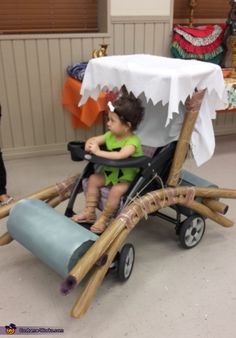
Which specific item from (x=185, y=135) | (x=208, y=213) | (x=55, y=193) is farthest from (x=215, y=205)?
(x=55, y=193)

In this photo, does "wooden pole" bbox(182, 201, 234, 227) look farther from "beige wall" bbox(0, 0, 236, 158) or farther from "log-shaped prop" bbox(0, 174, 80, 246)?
"beige wall" bbox(0, 0, 236, 158)

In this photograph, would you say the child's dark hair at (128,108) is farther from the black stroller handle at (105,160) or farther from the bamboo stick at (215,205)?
the bamboo stick at (215,205)

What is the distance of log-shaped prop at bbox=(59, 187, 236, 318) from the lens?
1232 mm

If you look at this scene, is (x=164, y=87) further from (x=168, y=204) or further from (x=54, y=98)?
(x=54, y=98)

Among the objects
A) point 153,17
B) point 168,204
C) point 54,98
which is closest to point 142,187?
point 168,204

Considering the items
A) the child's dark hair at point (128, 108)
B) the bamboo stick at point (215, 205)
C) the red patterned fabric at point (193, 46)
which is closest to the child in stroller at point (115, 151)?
the child's dark hair at point (128, 108)

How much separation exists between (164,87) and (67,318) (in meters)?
0.97

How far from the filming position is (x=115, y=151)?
1.62 metres

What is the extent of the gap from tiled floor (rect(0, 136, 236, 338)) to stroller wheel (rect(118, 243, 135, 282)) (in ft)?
0.18

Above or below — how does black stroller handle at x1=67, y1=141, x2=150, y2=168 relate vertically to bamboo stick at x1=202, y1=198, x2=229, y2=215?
above

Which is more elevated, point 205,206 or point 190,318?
point 205,206

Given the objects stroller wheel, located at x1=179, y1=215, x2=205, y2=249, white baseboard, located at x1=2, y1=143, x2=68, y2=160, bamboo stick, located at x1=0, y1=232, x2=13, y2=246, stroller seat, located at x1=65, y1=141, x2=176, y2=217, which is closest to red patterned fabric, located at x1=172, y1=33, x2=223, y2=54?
white baseboard, located at x1=2, y1=143, x2=68, y2=160

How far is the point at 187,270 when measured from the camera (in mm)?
1653

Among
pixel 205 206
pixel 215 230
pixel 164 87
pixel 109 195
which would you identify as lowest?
pixel 215 230
